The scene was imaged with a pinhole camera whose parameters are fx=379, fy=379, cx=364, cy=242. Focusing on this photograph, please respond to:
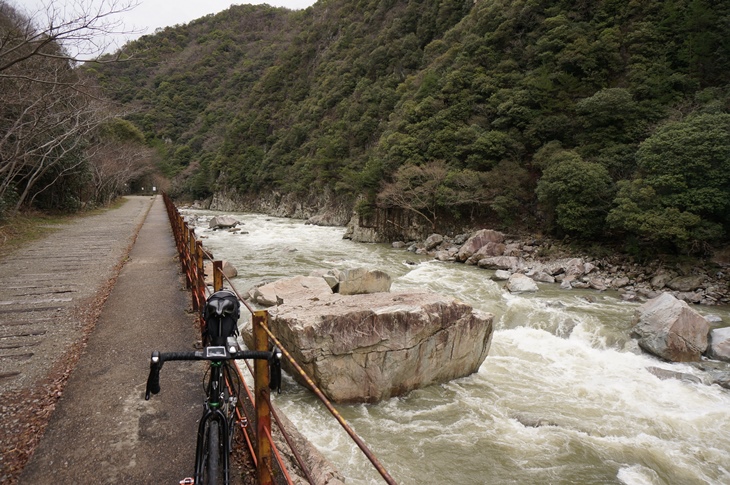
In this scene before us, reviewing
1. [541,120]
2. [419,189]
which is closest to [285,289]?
[419,189]

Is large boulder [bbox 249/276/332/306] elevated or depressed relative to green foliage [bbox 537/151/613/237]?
depressed

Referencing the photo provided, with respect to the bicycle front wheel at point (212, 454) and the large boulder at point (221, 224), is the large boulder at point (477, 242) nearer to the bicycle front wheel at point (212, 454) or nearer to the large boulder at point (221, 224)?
the bicycle front wheel at point (212, 454)

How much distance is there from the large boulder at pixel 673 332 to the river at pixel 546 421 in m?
0.31

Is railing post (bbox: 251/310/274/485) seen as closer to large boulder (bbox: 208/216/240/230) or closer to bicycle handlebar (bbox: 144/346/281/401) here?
bicycle handlebar (bbox: 144/346/281/401)

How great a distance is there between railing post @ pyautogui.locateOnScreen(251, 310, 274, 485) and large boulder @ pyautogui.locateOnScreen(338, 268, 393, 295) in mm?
7875

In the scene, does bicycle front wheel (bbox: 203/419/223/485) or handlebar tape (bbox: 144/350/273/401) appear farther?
bicycle front wheel (bbox: 203/419/223/485)

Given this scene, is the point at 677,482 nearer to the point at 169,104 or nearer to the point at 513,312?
the point at 513,312

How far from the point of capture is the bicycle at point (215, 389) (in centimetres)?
194

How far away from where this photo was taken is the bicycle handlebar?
1.87 metres

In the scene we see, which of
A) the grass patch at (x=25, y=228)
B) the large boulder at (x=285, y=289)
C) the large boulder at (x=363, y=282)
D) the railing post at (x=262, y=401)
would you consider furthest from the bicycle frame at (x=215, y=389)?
the grass patch at (x=25, y=228)

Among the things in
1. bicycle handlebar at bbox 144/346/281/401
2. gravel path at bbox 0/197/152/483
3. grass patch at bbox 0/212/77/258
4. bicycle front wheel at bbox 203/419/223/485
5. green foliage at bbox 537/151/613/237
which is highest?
green foliage at bbox 537/151/613/237

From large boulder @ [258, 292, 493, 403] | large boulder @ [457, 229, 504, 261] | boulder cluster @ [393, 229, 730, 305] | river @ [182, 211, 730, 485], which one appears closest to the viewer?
river @ [182, 211, 730, 485]

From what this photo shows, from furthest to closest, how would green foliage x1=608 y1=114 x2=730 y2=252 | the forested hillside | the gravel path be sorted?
1. the forested hillside
2. green foliage x1=608 y1=114 x2=730 y2=252
3. the gravel path

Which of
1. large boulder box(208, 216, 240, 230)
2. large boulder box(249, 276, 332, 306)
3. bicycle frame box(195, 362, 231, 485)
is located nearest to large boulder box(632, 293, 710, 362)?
large boulder box(249, 276, 332, 306)
